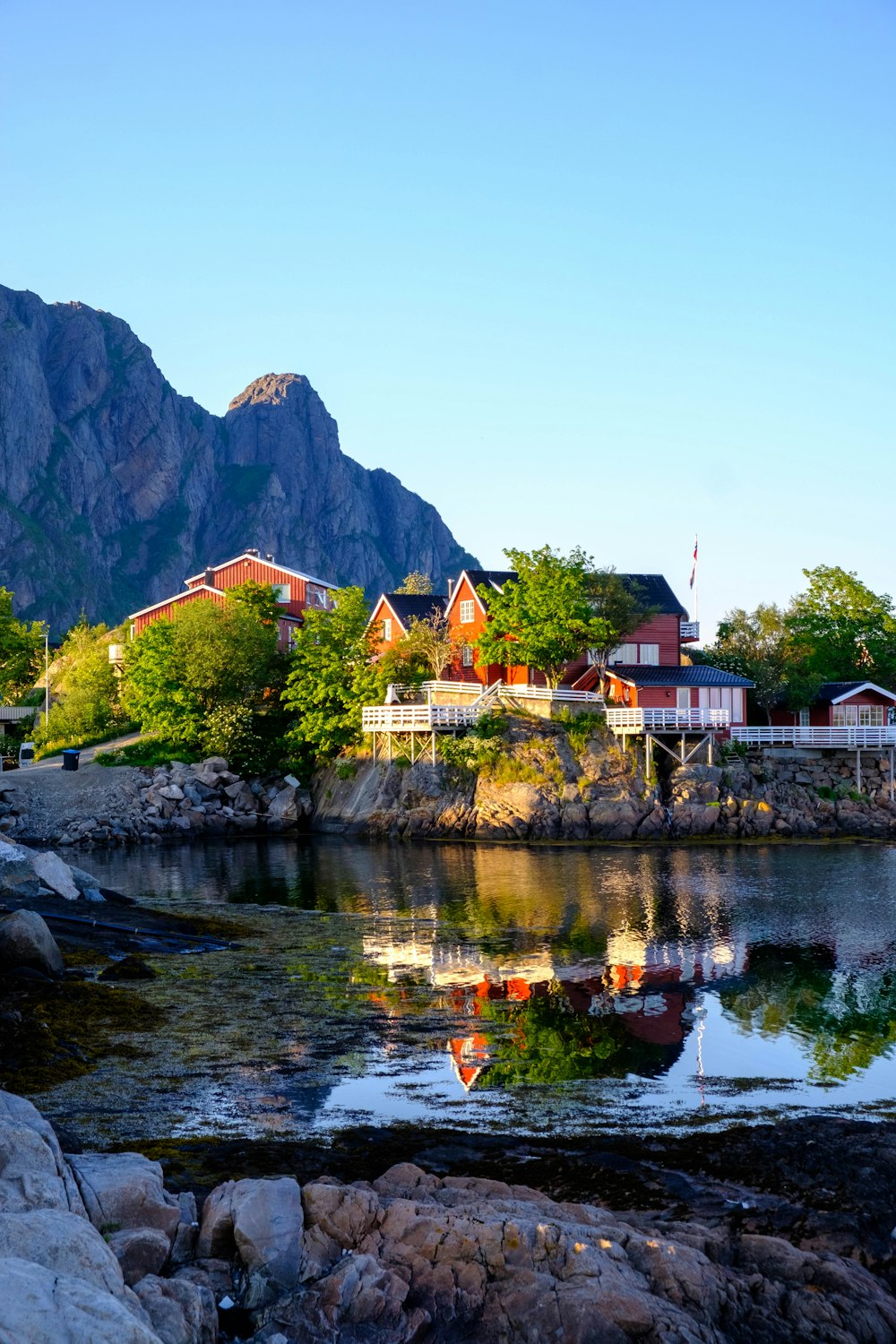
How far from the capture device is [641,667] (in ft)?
196

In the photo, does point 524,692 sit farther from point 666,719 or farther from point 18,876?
point 18,876

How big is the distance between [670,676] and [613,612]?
4443 millimetres

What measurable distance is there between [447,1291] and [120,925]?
17.8 meters

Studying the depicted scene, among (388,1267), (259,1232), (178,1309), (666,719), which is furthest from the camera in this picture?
(666,719)

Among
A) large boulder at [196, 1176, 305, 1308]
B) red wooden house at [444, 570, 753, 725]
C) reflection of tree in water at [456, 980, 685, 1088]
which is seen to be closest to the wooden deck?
red wooden house at [444, 570, 753, 725]

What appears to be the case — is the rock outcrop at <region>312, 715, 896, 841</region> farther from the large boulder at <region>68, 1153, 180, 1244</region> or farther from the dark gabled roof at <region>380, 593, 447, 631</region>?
the large boulder at <region>68, 1153, 180, 1244</region>

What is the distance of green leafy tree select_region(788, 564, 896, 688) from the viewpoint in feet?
229

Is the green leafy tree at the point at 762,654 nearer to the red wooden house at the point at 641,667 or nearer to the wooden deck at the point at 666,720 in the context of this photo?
the red wooden house at the point at 641,667

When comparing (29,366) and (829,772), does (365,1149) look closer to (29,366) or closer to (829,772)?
(829,772)

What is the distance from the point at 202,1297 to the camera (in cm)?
786

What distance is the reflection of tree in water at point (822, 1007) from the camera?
52.1ft

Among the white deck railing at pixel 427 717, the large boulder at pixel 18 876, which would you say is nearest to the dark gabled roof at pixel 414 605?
the white deck railing at pixel 427 717

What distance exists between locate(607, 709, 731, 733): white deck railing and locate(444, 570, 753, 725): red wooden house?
13.5ft

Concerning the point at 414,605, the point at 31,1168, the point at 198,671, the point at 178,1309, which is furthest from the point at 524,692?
the point at 178,1309
